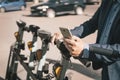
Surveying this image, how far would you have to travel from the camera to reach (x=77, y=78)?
8250 mm

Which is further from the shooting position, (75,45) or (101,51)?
(101,51)

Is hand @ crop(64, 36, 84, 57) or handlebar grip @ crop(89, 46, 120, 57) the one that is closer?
hand @ crop(64, 36, 84, 57)

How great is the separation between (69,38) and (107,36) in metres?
0.41

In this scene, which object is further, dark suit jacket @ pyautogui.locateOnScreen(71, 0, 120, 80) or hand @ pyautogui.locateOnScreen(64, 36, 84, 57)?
dark suit jacket @ pyautogui.locateOnScreen(71, 0, 120, 80)

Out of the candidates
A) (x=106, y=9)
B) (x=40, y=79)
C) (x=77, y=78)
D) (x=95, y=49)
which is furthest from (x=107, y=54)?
(x=77, y=78)

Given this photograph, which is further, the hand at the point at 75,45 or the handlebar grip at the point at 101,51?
the handlebar grip at the point at 101,51

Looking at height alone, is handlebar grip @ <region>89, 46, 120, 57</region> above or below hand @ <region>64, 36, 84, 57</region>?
below

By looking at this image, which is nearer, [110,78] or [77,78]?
[110,78]

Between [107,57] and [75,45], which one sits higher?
[75,45]

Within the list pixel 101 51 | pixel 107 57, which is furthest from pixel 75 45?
pixel 107 57

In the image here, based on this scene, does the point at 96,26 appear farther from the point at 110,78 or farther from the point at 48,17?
the point at 48,17

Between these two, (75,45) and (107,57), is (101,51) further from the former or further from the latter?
(75,45)

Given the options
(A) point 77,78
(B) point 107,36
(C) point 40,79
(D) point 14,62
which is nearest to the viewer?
(B) point 107,36

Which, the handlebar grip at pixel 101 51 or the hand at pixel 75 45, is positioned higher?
the hand at pixel 75 45
